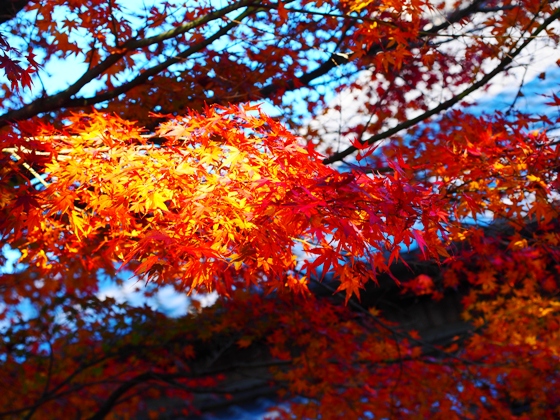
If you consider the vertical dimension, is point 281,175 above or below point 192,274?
above

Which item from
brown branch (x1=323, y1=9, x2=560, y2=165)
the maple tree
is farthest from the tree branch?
brown branch (x1=323, y1=9, x2=560, y2=165)

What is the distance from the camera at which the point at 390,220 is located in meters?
2.71

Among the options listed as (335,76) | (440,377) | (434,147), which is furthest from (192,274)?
(440,377)

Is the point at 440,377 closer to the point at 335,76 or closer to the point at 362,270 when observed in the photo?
the point at 335,76

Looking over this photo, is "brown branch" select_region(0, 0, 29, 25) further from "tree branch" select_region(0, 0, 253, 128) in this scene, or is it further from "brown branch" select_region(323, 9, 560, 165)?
"brown branch" select_region(323, 9, 560, 165)

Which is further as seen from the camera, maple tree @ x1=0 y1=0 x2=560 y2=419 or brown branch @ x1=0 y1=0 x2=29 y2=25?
brown branch @ x1=0 y1=0 x2=29 y2=25

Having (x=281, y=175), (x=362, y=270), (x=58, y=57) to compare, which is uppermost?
(x=58, y=57)

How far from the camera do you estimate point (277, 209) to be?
8.55 ft

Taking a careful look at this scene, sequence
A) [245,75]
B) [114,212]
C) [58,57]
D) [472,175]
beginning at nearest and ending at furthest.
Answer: [114,212] → [472,175] → [245,75] → [58,57]

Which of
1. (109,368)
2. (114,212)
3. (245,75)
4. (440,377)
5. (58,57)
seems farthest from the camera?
(109,368)

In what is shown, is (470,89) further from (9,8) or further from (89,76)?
(9,8)

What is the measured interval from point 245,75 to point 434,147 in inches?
78.3

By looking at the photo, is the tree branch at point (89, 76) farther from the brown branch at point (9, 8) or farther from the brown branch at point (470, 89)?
the brown branch at point (470, 89)

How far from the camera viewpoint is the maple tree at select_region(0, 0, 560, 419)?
2.83 m
